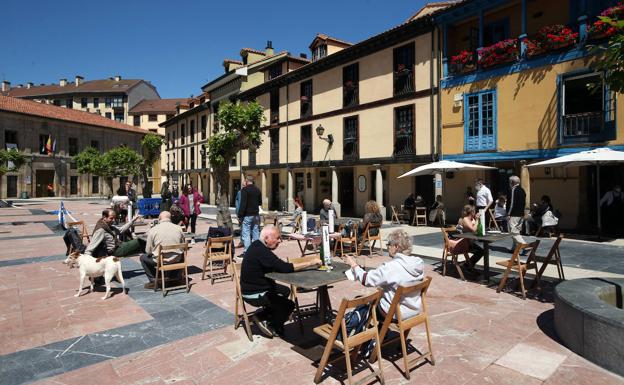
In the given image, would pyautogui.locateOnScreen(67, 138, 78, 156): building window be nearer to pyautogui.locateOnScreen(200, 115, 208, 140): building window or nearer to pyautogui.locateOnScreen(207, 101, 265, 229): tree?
pyautogui.locateOnScreen(200, 115, 208, 140): building window

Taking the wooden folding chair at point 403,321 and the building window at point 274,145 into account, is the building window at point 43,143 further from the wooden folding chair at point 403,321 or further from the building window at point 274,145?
the wooden folding chair at point 403,321

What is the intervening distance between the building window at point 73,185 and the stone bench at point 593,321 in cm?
5289

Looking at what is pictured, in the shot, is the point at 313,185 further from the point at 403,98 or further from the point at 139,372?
the point at 139,372

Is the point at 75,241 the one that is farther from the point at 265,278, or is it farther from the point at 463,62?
the point at 463,62

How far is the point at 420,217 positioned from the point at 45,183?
46050 mm

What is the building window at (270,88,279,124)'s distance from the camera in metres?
25.6

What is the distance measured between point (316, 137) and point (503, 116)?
10.8 meters

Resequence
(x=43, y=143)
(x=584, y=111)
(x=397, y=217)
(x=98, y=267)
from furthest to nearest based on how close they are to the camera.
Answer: (x=43, y=143) < (x=397, y=217) < (x=584, y=111) < (x=98, y=267)

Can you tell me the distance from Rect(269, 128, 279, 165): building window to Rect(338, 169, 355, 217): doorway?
5.62 m

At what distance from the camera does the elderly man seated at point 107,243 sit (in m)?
6.25

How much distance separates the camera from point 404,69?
1698 cm

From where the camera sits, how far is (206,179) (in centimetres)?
3581

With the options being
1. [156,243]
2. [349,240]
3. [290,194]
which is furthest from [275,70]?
[156,243]

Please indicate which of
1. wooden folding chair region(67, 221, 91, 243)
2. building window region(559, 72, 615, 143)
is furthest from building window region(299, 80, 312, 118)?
wooden folding chair region(67, 221, 91, 243)
